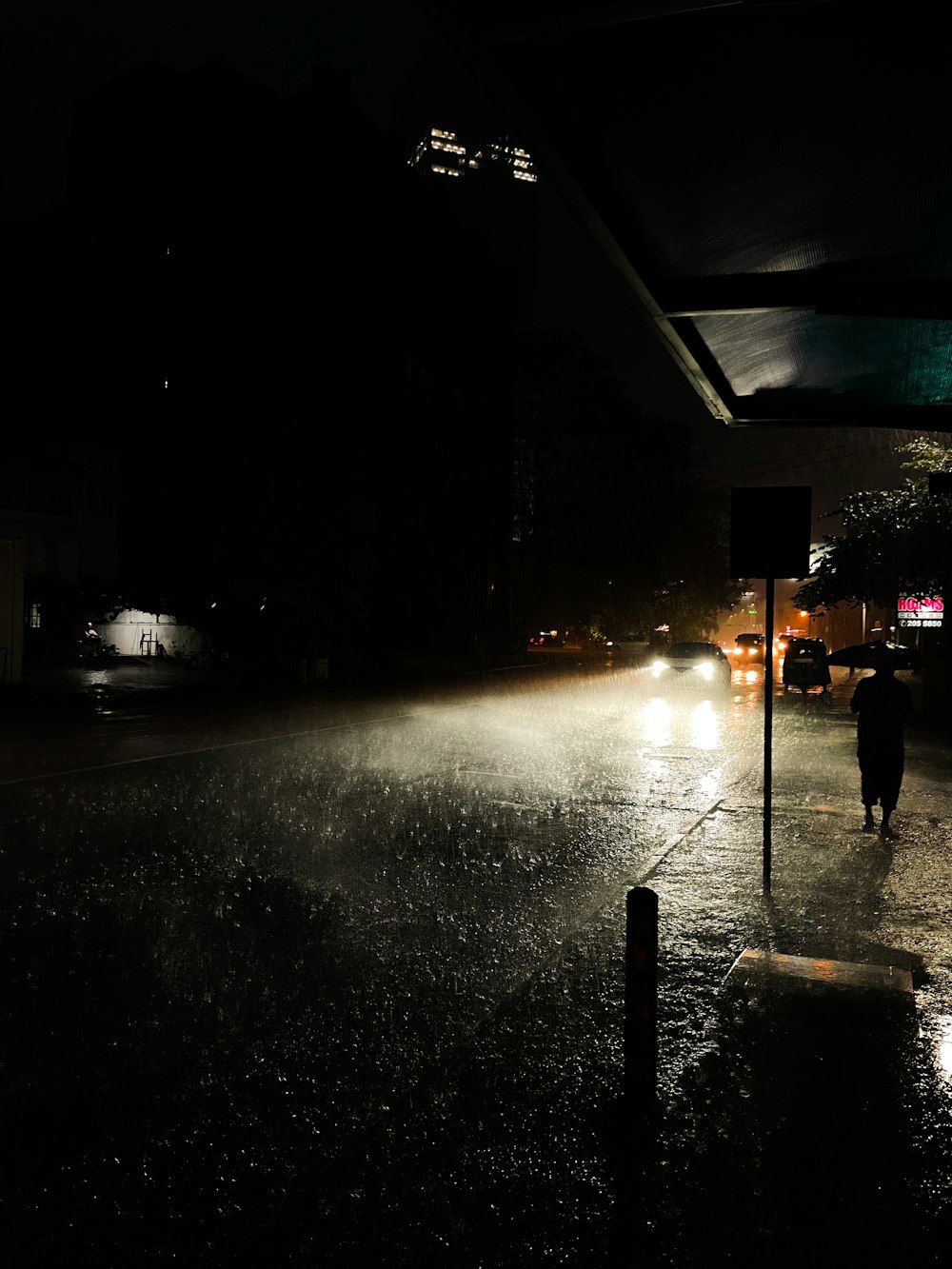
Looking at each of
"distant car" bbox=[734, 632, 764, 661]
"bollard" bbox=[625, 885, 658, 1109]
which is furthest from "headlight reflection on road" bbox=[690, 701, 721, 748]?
"distant car" bbox=[734, 632, 764, 661]

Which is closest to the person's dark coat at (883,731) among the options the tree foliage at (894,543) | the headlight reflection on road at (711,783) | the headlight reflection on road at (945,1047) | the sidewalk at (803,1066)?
the sidewalk at (803,1066)

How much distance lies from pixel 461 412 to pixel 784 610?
113 metres

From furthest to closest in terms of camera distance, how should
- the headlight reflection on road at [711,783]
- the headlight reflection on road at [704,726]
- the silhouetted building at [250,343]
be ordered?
the silhouetted building at [250,343] < the headlight reflection on road at [704,726] < the headlight reflection on road at [711,783]

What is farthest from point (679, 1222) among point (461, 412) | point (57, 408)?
point (461, 412)

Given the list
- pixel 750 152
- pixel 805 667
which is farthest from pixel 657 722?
pixel 750 152

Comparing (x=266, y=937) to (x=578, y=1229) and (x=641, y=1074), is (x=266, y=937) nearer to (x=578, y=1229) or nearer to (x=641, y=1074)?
(x=641, y=1074)

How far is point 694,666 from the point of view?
92.8ft

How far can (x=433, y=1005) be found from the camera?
202 inches

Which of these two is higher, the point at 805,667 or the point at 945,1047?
the point at 805,667

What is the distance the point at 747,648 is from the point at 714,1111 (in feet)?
228

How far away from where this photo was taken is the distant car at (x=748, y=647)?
69.4 meters

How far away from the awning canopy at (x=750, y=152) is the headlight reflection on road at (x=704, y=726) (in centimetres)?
1101

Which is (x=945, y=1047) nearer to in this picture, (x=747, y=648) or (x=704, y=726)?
(x=704, y=726)

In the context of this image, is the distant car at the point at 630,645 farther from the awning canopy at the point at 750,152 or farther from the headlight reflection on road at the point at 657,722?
the awning canopy at the point at 750,152
